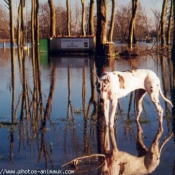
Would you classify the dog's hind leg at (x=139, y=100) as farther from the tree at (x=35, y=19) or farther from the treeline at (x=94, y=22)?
the tree at (x=35, y=19)

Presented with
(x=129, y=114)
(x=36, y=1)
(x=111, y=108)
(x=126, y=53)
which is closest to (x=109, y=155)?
(x=111, y=108)

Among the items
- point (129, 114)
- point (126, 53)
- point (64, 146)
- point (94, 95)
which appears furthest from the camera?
point (126, 53)

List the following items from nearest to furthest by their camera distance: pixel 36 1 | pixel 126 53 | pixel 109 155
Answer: pixel 109 155 → pixel 126 53 → pixel 36 1

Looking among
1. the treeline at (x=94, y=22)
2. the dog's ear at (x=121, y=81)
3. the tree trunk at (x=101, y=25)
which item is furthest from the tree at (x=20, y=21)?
the dog's ear at (x=121, y=81)

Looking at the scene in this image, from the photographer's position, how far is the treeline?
43469mm

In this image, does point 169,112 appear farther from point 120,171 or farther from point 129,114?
point 120,171

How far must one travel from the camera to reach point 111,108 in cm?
938

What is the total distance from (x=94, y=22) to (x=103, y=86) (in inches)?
1954

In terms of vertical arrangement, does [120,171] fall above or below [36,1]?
below

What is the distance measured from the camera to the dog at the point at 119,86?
9109mm

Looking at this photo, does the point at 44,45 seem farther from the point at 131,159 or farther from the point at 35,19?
the point at 131,159

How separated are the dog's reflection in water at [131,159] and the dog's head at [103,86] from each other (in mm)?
826

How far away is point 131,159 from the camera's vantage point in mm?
7219

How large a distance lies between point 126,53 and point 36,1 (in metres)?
14.6
